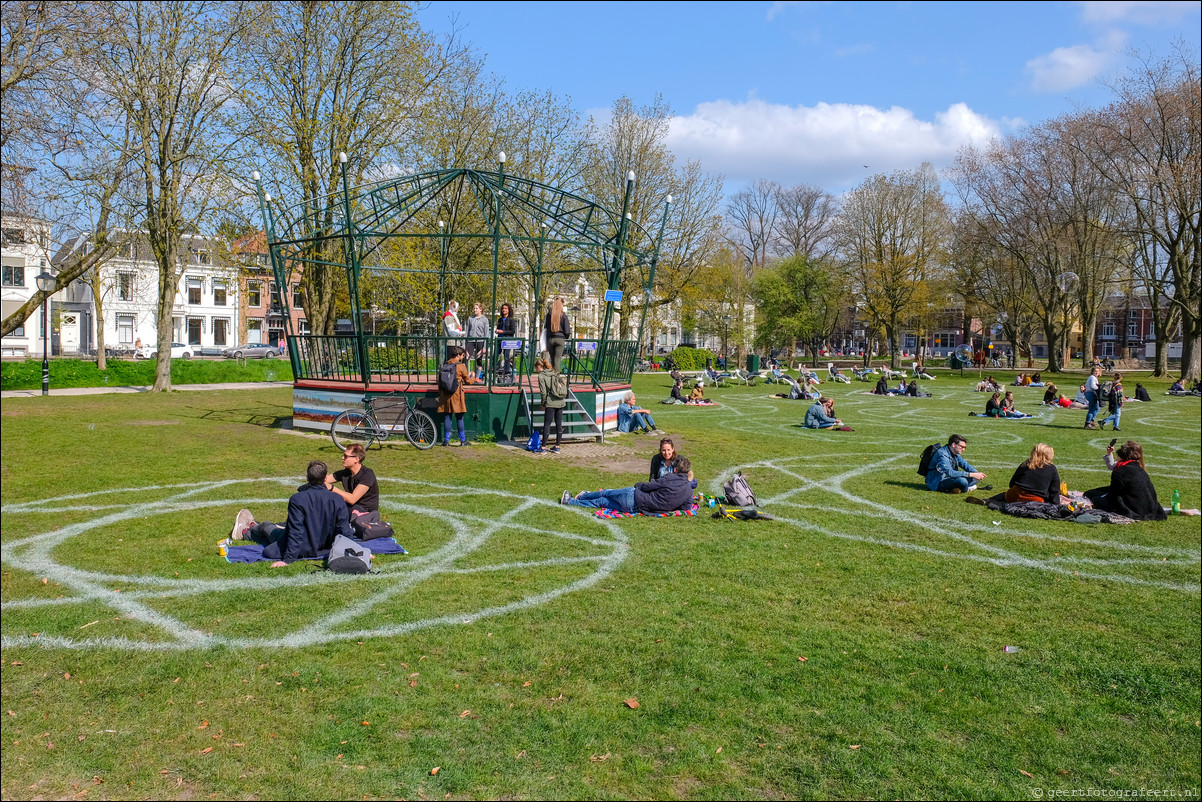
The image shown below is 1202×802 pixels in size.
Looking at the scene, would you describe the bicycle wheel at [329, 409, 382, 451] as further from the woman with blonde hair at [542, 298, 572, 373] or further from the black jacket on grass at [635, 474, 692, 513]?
the black jacket on grass at [635, 474, 692, 513]

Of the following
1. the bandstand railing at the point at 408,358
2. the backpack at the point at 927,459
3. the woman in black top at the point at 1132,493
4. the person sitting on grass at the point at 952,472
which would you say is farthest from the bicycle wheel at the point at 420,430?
the woman in black top at the point at 1132,493

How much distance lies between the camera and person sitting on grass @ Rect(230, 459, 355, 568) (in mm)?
7781

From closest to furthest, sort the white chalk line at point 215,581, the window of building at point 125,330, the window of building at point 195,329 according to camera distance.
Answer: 1. the white chalk line at point 215,581
2. the window of building at point 125,330
3. the window of building at point 195,329

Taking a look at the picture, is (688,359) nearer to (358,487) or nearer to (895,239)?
(895,239)

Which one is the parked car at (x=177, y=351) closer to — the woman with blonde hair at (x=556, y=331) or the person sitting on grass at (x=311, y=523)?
the woman with blonde hair at (x=556, y=331)

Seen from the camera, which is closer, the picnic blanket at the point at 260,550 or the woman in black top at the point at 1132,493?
the picnic blanket at the point at 260,550

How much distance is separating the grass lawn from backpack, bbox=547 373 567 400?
4.08m

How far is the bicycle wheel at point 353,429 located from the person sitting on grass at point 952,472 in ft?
29.8

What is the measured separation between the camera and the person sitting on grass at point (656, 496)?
10281mm

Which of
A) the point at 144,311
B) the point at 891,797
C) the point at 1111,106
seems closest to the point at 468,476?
the point at 891,797

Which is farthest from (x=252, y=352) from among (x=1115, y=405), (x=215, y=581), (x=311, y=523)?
(x=215, y=581)

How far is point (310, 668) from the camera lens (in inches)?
213

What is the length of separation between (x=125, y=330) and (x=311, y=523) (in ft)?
201

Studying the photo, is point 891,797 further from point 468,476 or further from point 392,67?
point 392,67
